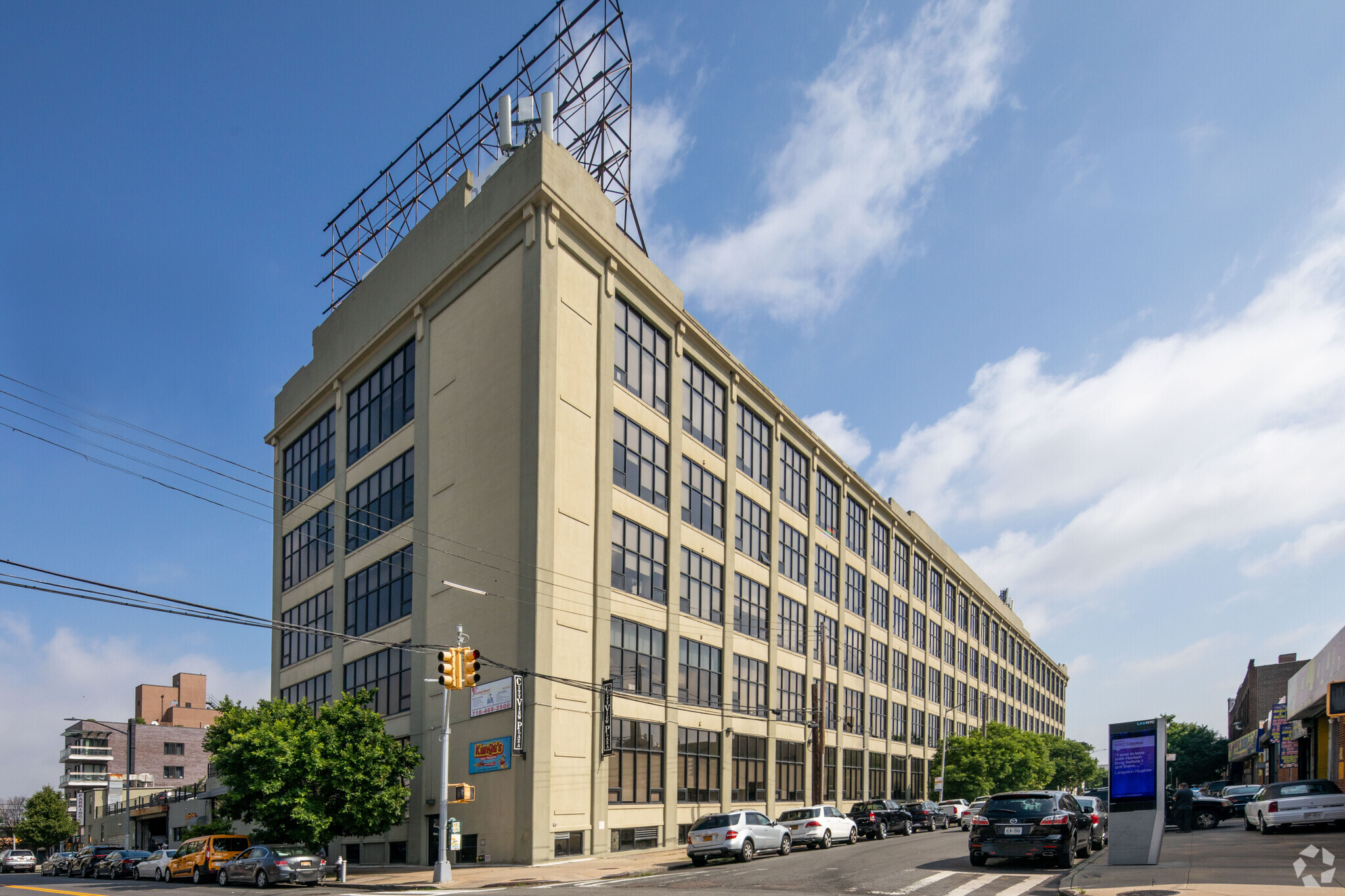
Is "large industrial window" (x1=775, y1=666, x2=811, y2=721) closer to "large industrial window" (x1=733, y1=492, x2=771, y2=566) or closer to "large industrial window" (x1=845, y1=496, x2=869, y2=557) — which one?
"large industrial window" (x1=733, y1=492, x2=771, y2=566)

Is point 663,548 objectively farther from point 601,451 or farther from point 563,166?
point 563,166

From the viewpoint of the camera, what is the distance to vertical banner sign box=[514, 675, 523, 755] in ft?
111

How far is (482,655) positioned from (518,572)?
12.2 ft

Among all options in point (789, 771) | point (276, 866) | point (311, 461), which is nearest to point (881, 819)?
point (789, 771)

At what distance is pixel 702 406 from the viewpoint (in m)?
48.4

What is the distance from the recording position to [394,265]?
47219mm

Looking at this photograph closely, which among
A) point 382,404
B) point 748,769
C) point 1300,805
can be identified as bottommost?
point 748,769

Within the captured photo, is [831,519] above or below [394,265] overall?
below

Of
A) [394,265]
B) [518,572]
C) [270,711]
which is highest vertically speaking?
[394,265]

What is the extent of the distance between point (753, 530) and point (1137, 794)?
31.6 metres

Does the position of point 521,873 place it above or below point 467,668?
below

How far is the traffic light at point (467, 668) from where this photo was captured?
1027 inches

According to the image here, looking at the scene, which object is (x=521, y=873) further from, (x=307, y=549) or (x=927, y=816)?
(x=307, y=549)

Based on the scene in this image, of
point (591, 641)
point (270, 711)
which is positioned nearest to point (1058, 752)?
point (591, 641)
